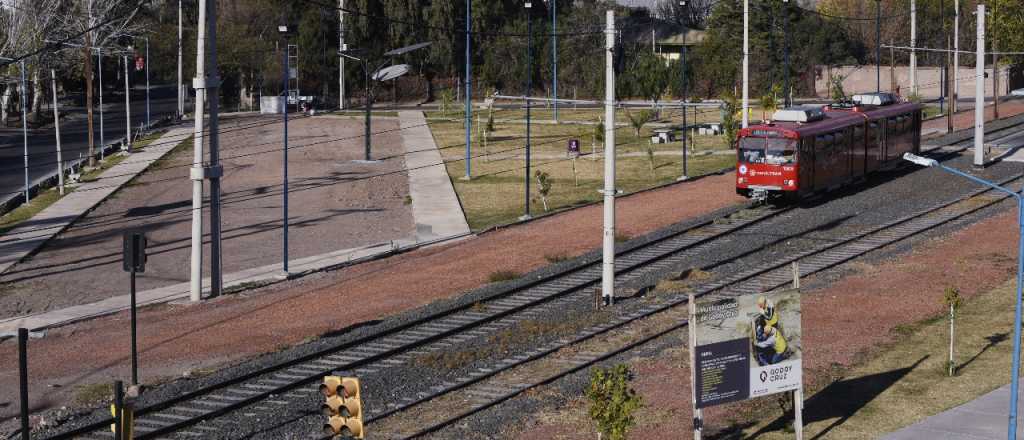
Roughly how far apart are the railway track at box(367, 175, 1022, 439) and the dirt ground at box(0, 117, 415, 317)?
Answer: 49.9 feet

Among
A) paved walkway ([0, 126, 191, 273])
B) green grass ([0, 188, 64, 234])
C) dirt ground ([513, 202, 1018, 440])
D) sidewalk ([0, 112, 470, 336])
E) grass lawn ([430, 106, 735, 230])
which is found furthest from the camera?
grass lawn ([430, 106, 735, 230])

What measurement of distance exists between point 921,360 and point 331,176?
41242mm

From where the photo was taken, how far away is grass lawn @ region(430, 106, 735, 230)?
4987cm

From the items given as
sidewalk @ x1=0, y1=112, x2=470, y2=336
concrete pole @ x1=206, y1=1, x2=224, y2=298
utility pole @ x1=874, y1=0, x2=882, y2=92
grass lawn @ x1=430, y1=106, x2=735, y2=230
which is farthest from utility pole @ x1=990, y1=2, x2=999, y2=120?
concrete pole @ x1=206, y1=1, x2=224, y2=298

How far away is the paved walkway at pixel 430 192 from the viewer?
45.0 meters

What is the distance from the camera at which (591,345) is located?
26516 millimetres

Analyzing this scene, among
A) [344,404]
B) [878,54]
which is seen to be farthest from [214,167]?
[878,54]

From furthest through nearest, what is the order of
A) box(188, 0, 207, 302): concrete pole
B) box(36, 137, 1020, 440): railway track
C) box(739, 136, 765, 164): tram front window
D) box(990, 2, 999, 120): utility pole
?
box(990, 2, 999, 120): utility pole → box(739, 136, 765, 164): tram front window → box(188, 0, 207, 302): concrete pole → box(36, 137, 1020, 440): railway track

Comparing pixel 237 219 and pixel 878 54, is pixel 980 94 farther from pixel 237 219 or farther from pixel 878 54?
pixel 237 219

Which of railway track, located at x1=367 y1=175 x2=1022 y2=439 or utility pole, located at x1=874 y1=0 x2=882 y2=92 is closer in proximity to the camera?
railway track, located at x1=367 y1=175 x2=1022 y2=439

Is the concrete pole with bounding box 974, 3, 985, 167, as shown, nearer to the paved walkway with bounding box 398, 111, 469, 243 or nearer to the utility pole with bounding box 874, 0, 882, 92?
the paved walkway with bounding box 398, 111, 469, 243

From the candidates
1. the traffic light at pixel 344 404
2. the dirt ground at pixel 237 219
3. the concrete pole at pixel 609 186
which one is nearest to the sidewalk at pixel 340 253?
the dirt ground at pixel 237 219

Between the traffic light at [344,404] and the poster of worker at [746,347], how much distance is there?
512cm

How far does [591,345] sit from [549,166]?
35438 millimetres
